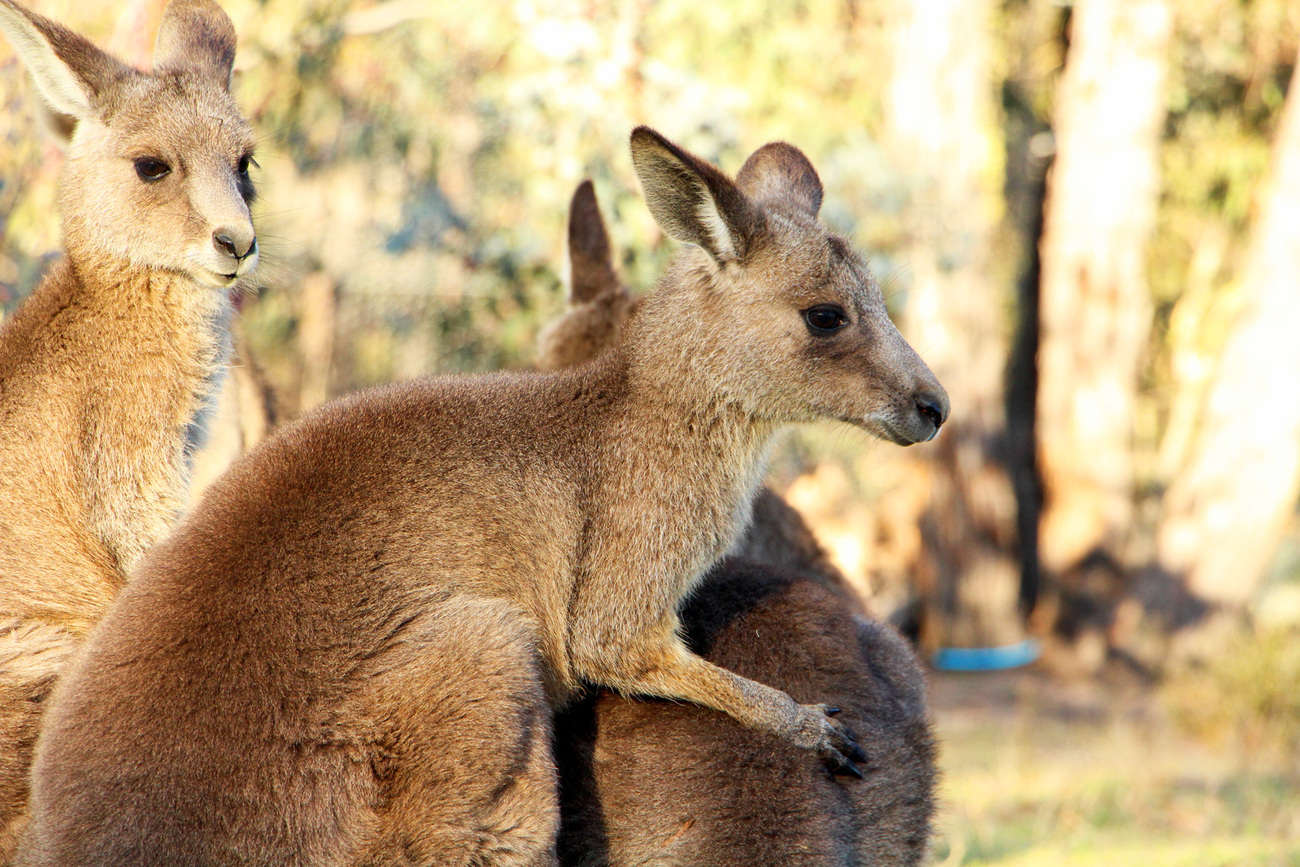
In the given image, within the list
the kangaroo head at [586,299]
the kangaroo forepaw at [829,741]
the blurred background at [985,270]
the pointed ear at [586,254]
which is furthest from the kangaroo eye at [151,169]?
the blurred background at [985,270]

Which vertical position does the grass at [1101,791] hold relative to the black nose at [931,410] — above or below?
below

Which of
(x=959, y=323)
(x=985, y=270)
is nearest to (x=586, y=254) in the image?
(x=959, y=323)

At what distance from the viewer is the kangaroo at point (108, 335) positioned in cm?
419

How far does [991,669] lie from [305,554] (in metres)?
14.5

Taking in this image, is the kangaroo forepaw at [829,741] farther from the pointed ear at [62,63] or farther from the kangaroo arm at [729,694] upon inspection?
the pointed ear at [62,63]

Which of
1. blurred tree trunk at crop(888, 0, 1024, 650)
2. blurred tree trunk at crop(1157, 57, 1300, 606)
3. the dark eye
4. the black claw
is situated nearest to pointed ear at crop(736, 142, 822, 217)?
the dark eye

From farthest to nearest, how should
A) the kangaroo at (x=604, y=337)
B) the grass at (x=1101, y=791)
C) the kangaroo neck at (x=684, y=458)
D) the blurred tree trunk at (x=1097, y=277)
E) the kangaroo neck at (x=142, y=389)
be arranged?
the blurred tree trunk at (x=1097, y=277) < the grass at (x=1101, y=791) < the kangaroo at (x=604, y=337) < the kangaroo neck at (x=142, y=389) < the kangaroo neck at (x=684, y=458)

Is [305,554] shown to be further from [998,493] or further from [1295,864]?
[998,493]

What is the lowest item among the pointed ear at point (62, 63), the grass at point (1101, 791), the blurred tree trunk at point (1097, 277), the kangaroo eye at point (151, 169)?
the grass at point (1101, 791)

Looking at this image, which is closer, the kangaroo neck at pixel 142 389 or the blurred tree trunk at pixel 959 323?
the kangaroo neck at pixel 142 389

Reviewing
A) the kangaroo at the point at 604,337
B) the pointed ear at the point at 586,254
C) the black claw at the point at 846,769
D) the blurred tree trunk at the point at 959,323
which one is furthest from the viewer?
the blurred tree trunk at the point at 959,323

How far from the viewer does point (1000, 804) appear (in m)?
9.47

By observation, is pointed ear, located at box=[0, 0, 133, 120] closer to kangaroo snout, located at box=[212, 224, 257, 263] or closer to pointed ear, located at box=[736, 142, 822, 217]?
kangaroo snout, located at box=[212, 224, 257, 263]

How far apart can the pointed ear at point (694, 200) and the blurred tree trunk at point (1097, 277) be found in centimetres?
1285
